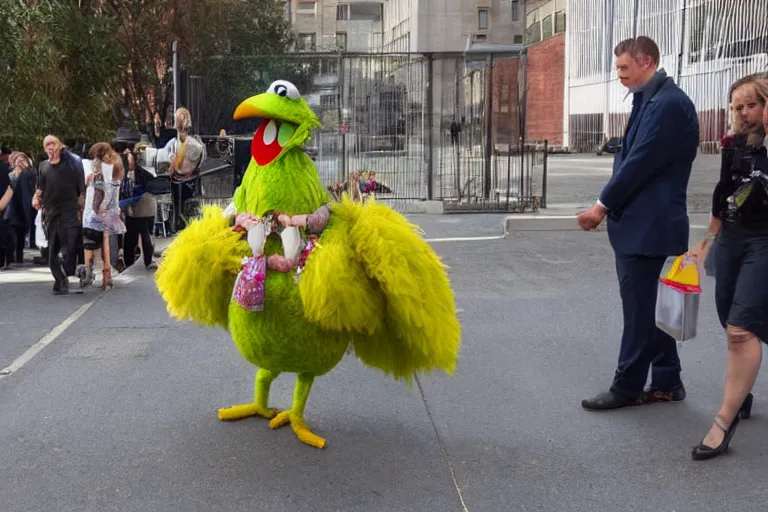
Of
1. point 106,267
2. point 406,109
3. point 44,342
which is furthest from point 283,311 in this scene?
point 406,109

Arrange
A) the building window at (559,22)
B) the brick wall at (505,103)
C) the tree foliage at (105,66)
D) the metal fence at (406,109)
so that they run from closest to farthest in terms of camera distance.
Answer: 1. the tree foliage at (105,66)
2. the metal fence at (406,109)
3. the brick wall at (505,103)
4. the building window at (559,22)

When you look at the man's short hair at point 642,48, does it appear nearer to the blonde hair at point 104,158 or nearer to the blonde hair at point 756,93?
the blonde hair at point 756,93

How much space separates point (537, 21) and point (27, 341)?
4654 centimetres

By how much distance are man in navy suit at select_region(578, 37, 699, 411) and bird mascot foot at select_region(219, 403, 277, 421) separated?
6.56ft

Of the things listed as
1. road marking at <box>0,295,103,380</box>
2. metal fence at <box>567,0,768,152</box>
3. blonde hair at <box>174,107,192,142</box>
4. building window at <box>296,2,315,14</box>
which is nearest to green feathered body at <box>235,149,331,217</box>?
road marking at <box>0,295,103,380</box>

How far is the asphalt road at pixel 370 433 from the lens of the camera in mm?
3859

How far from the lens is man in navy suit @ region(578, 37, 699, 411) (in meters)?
4.46

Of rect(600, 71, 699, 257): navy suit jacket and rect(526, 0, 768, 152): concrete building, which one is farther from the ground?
rect(526, 0, 768, 152): concrete building

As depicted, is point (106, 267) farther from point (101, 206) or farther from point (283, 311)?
→ point (283, 311)

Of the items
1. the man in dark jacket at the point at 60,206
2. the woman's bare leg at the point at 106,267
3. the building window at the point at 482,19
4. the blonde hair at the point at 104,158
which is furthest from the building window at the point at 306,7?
the woman's bare leg at the point at 106,267

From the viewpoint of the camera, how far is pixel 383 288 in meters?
3.91

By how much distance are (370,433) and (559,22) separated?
145ft

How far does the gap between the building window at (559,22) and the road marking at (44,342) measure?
132 ft

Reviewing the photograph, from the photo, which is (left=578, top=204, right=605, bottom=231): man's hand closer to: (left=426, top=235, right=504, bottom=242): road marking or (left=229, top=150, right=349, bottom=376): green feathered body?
(left=229, top=150, right=349, bottom=376): green feathered body
